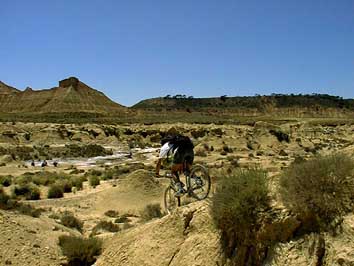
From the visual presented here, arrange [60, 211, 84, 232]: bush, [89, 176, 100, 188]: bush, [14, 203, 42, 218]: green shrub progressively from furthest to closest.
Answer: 1. [89, 176, 100, 188]: bush
2. [14, 203, 42, 218]: green shrub
3. [60, 211, 84, 232]: bush

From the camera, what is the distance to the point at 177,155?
9.84m

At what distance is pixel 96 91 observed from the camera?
132 m

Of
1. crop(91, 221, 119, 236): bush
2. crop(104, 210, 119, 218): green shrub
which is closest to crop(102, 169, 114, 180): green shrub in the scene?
crop(104, 210, 119, 218): green shrub

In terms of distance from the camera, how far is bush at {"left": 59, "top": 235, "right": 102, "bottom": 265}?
10758mm

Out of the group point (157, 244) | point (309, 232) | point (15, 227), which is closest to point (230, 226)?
point (309, 232)

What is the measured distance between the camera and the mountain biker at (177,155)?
9.83 metres

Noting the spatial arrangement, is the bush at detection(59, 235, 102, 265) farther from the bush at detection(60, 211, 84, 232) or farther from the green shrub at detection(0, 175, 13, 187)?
the green shrub at detection(0, 175, 13, 187)

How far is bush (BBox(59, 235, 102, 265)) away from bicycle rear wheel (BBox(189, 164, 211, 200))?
9.22 ft

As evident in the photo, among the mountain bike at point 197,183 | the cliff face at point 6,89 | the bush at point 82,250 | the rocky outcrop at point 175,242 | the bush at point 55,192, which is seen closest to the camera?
the rocky outcrop at point 175,242

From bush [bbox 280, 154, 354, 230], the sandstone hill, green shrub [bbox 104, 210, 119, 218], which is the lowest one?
green shrub [bbox 104, 210, 119, 218]

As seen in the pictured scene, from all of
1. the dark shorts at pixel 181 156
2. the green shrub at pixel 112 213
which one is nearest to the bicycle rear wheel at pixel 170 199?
the dark shorts at pixel 181 156

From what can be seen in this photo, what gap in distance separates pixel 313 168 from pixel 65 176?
72.6 ft

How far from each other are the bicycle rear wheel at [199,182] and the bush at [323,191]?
304 cm

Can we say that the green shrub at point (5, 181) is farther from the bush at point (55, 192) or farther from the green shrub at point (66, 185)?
the bush at point (55, 192)
